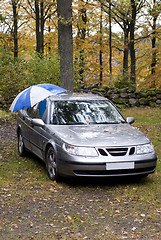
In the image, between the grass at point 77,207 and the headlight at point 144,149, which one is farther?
the headlight at point 144,149

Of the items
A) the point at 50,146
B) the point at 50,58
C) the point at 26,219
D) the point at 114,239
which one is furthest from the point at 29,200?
the point at 50,58

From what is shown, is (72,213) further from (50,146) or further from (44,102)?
(44,102)

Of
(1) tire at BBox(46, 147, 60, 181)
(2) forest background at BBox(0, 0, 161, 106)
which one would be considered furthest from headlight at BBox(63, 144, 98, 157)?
(2) forest background at BBox(0, 0, 161, 106)

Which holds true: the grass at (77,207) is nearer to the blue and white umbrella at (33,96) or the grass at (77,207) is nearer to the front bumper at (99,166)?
the front bumper at (99,166)

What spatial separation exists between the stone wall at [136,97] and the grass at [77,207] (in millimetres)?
12172

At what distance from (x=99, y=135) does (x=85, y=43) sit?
807 inches

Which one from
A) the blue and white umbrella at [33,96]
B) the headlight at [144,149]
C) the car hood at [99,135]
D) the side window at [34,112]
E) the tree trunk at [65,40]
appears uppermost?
the tree trunk at [65,40]

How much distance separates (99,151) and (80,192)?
0.78m

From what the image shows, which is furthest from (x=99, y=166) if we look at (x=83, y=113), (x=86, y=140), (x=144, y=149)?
(x=83, y=113)

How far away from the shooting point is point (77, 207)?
17.8ft

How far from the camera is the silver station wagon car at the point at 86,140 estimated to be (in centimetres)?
601

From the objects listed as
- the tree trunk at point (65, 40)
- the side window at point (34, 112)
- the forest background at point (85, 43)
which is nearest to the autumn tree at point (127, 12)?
the forest background at point (85, 43)

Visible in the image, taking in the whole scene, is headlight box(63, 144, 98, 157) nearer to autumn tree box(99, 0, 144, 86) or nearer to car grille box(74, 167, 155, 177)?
car grille box(74, 167, 155, 177)

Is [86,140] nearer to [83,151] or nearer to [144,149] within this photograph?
[83,151]
